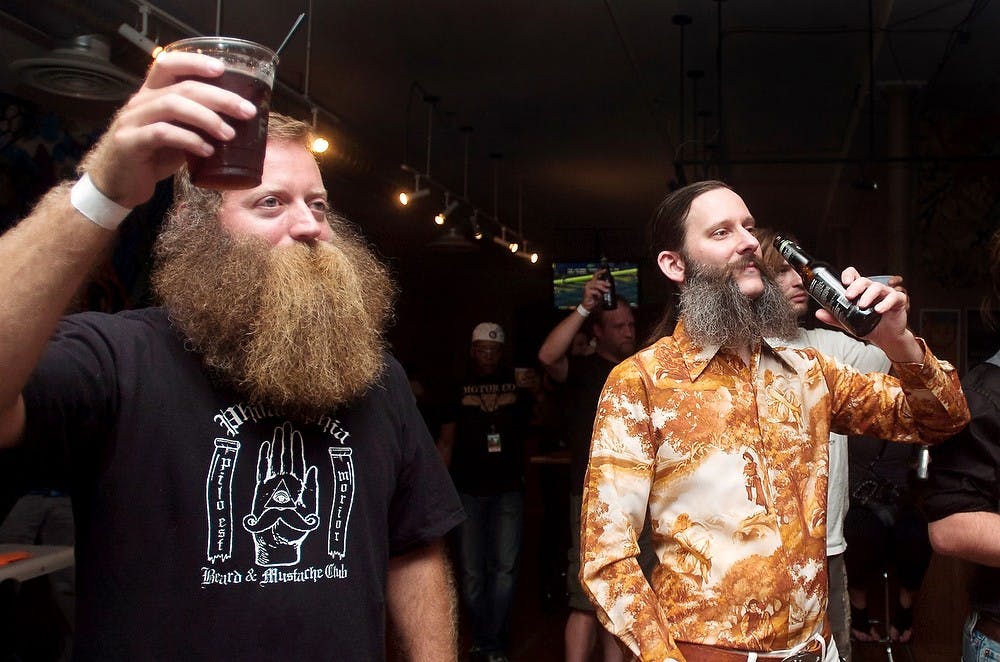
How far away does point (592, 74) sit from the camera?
257 inches

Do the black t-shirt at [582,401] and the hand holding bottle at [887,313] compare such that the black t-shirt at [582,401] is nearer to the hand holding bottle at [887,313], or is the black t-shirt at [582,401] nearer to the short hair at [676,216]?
the short hair at [676,216]

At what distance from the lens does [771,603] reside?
1.59 metres

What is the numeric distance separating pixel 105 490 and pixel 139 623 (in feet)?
0.60

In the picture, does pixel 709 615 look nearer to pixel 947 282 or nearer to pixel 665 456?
pixel 665 456

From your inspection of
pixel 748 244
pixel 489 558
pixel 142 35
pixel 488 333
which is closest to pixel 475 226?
pixel 488 333

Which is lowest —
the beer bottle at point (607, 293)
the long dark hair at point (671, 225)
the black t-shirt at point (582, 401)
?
the black t-shirt at point (582, 401)

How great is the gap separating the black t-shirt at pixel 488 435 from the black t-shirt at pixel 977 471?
9.76 feet

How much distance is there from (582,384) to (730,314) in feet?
6.90

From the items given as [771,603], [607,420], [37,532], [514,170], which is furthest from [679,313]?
[514,170]

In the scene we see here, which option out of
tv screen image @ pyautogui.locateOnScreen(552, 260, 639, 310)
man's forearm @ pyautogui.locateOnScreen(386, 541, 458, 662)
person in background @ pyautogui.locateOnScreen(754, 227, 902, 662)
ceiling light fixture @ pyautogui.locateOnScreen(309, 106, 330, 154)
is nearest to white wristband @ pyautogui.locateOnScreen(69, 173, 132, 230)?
man's forearm @ pyautogui.locateOnScreen(386, 541, 458, 662)

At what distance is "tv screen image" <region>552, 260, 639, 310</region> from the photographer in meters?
14.0

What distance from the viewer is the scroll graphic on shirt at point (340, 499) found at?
4.19 feet

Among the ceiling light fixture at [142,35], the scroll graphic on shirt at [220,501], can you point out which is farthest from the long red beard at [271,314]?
the ceiling light fixture at [142,35]

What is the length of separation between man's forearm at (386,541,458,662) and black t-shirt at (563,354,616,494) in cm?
226
